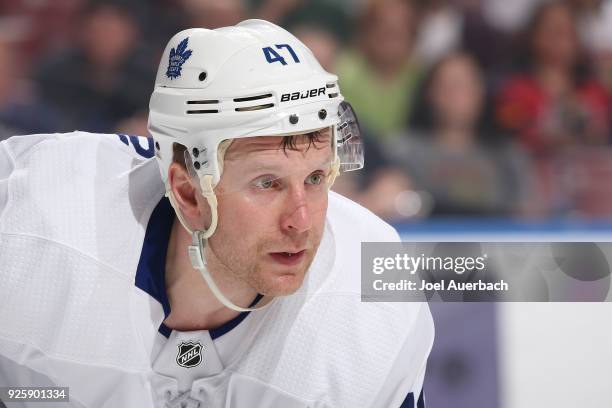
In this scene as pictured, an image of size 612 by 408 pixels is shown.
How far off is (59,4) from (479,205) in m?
1.63

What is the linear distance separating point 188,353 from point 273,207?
0.35m

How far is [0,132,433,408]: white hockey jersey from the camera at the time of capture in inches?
66.6

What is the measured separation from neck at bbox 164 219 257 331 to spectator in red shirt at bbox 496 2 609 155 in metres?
2.02

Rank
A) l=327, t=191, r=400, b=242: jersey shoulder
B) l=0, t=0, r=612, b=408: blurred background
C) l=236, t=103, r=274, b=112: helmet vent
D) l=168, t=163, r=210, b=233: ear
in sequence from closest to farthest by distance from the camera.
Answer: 1. l=236, t=103, r=274, b=112: helmet vent
2. l=168, t=163, r=210, b=233: ear
3. l=327, t=191, r=400, b=242: jersey shoulder
4. l=0, t=0, r=612, b=408: blurred background

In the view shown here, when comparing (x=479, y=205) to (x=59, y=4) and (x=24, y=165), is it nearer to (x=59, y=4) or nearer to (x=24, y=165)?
(x=59, y=4)

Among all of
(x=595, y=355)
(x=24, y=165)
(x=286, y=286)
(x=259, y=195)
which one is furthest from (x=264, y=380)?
(x=595, y=355)

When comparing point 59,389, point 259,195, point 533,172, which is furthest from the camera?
point 533,172

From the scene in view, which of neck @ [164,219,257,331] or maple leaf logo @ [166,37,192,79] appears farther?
neck @ [164,219,257,331]

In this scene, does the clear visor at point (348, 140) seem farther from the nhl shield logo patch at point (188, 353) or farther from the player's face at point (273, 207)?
the nhl shield logo patch at point (188, 353)

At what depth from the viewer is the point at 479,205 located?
3.38m

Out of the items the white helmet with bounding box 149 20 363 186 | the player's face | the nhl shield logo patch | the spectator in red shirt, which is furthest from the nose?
the spectator in red shirt

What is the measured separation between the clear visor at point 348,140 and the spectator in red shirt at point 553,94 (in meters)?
1.88

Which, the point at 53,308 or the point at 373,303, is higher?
the point at 373,303

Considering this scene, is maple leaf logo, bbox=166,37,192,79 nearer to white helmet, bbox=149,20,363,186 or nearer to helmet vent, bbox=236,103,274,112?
white helmet, bbox=149,20,363,186
